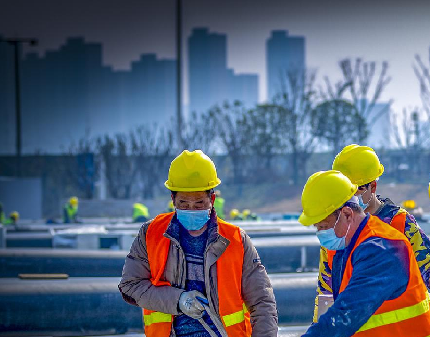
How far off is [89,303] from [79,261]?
90.5 inches

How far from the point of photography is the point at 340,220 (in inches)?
119

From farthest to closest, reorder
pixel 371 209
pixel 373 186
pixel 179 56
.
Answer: pixel 179 56
pixel 373 186
pixel 371 209

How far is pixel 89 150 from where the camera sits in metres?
46.9

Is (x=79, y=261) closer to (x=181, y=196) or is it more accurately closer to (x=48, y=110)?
(x=181, y=196)

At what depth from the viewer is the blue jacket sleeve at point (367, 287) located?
2.79 metres

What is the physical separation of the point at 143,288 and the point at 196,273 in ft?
0.87

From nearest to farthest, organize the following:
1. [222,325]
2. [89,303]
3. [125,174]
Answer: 1. [222,325]
2. [89,303]
3. [125,174]

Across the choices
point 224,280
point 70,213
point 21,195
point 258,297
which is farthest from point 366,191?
point 21,195

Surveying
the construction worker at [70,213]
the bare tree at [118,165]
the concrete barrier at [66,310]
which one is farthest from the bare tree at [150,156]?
the concrete barrier at [66,310]

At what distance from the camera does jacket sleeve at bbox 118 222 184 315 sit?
3.32 meters

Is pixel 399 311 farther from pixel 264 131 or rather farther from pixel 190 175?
pixel 264 131

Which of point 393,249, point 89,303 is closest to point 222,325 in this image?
point 393,249

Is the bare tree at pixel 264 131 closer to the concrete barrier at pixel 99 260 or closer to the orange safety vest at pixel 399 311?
the concrete barrier at pixel 99 260

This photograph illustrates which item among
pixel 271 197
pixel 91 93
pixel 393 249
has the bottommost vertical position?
pixel 271 197
